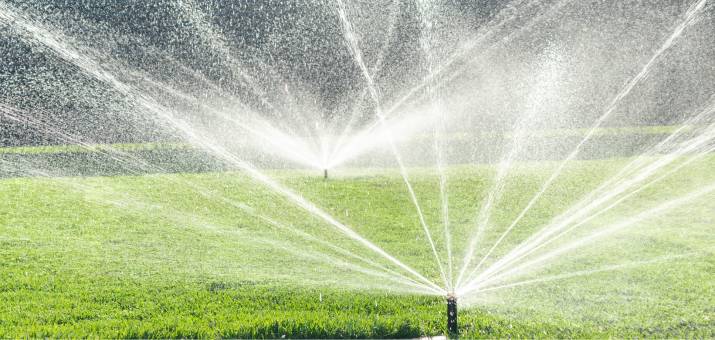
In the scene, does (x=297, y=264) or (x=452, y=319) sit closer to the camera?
(x=452, y=319)

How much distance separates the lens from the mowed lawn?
428 centimetres

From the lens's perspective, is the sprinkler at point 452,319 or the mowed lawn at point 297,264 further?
the mowed lawn at point 297,264

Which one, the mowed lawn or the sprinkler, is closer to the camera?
the sprinkler

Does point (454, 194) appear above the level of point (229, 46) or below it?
below

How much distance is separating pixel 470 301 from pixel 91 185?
22.4ft

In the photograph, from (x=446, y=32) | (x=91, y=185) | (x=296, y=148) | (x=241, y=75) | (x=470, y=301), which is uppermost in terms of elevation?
(x=446, y=32)

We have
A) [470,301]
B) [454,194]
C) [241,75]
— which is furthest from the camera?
[241,75]

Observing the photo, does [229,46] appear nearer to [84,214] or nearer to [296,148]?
[296,148]

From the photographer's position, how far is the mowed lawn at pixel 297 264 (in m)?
4.28

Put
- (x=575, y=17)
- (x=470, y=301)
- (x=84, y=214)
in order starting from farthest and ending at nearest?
(x=575, y=17)
(x=84, y=214)
(x=470, y=301)

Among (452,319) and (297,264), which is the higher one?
(297,264)

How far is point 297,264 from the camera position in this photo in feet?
18.9

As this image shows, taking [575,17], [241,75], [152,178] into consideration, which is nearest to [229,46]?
[241,75]

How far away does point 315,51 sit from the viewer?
834 inches
